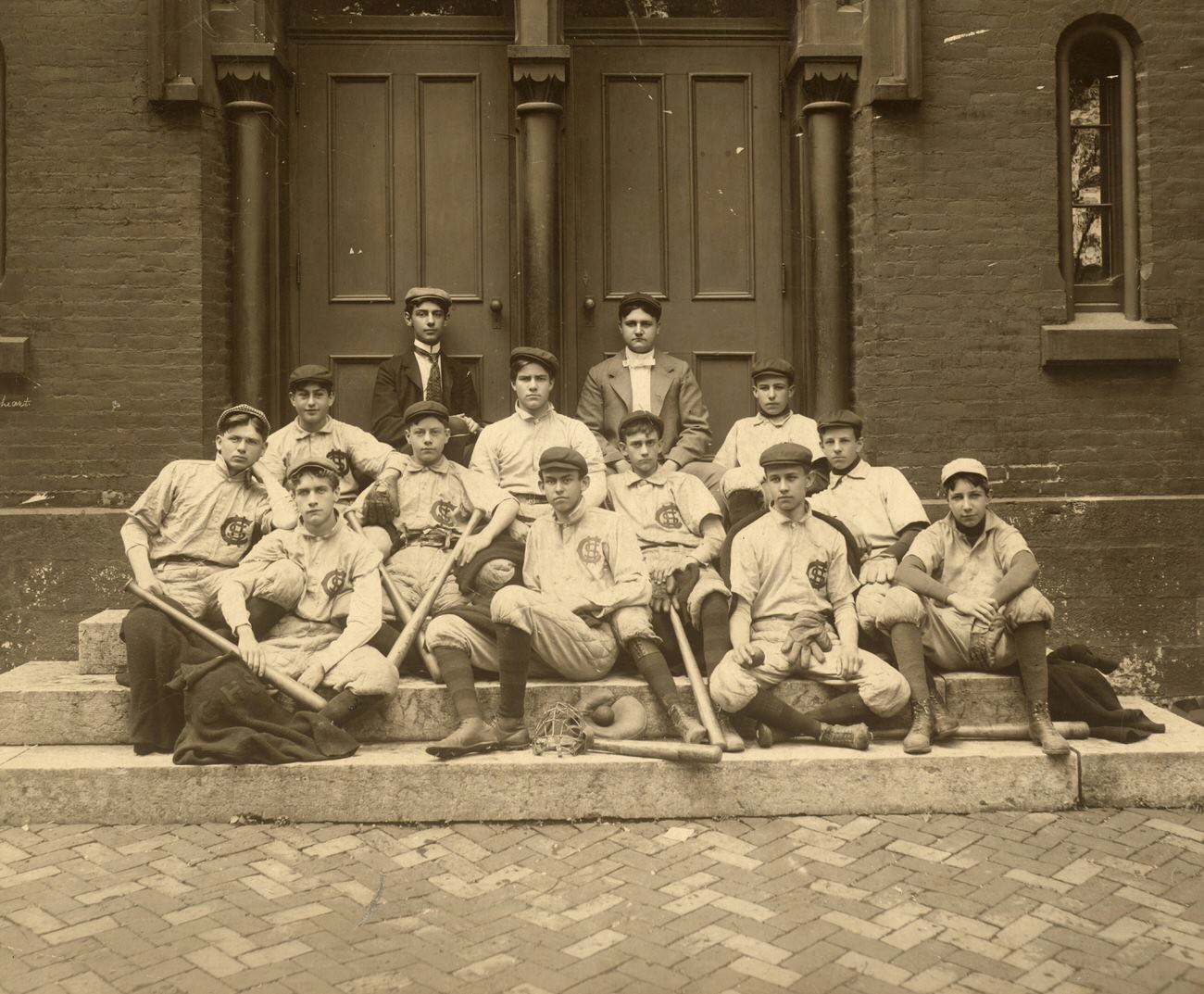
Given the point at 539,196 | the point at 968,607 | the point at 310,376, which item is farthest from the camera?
the point at 539,196

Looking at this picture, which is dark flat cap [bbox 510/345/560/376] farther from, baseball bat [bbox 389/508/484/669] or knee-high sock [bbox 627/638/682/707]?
knee-high sock [bbox 627/638/682/707]

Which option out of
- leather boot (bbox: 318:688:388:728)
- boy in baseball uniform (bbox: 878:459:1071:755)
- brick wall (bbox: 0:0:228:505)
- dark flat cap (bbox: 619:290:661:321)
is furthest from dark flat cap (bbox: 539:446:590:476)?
brick wall (bbox: 0:0:228:505)

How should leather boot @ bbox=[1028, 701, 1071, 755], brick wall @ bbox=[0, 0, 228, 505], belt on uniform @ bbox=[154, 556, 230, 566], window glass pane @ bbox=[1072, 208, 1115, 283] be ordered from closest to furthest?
leather boot @ bbox=[1028, 701, 1071, 755], belt on uniform @ bbox=[154, 556, 230, 566], brick wall @ bbox=[0, 0, 228, 505], window glass pane @ bbox=[1072, 208, 1115, 283]

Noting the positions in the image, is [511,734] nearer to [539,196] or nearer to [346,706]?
[346,706]

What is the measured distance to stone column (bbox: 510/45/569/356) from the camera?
7.26 meters

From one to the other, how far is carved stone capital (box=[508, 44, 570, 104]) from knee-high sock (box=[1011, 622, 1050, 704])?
431 cm

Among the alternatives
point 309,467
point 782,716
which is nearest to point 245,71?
point 309,467

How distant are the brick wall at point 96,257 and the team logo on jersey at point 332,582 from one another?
222 cm

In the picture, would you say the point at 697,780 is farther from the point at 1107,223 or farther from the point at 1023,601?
the point at 1107,223

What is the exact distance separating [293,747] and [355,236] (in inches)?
156

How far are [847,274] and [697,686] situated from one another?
3.43 metres

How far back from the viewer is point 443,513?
19.2ft

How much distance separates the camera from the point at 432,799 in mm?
4664

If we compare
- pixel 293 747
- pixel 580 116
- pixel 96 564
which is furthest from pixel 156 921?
pixel 580 116
